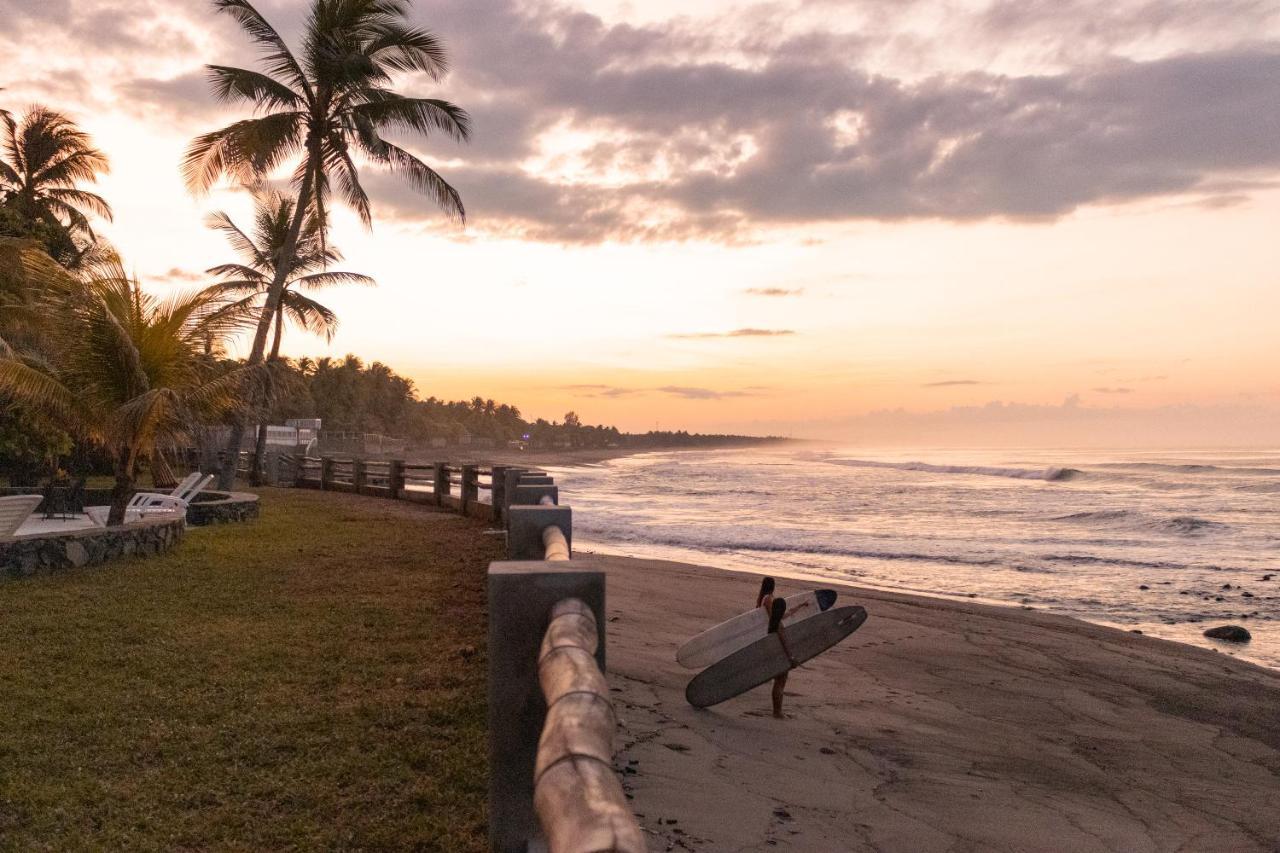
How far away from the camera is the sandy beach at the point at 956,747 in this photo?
4.49 m

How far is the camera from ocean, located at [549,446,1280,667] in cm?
1406

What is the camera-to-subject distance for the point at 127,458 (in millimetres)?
11281

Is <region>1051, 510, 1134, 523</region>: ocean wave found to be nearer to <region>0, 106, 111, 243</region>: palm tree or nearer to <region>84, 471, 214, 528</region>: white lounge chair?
<region>84, 471, 214, 528</region>: white lounge chair

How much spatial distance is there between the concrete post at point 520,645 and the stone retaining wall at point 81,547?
948 centimetres

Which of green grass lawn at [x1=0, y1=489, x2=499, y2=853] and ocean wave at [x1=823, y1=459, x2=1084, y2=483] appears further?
ocean wave at [x1=823, y1=459, x2=1084, y2=483]

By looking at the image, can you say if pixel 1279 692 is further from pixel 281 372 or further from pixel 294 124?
pixel 281 372

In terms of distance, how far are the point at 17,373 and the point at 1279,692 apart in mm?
15064

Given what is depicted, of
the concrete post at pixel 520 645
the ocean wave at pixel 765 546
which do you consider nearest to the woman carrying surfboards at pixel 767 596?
the concrete post at pixel 520 645

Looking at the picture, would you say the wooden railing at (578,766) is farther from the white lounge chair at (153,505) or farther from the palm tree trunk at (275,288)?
the palm tree trunk at (275,288)

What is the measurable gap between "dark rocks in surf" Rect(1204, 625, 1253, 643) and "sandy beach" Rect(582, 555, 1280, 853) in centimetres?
141

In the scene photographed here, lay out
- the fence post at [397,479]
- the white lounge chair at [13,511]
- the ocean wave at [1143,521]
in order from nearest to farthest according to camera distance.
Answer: the white lounge chair at [13,511] < the fence post at [397,479] < the ocean wave at [1143,521]

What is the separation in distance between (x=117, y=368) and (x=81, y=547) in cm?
256

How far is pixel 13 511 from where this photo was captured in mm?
9227

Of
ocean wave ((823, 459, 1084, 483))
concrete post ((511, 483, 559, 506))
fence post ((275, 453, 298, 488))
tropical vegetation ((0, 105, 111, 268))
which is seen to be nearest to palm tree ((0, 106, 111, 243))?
tropical vegetation ((0, 105, 111, 268))
